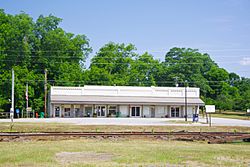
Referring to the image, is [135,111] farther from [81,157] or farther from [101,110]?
[81,157]

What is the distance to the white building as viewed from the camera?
61.6m

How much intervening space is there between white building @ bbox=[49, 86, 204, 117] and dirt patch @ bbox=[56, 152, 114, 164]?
1778 inches

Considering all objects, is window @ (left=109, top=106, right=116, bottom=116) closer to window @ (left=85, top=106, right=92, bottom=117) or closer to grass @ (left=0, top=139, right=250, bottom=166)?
window @ (left=85, top=106, right=92, bottom=117)

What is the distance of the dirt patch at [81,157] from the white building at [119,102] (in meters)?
45.2

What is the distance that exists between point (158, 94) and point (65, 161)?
54.1 metres

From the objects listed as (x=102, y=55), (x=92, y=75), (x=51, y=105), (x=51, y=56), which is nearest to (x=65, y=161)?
(x=51, y=105)

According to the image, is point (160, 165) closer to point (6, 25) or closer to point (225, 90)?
point (6, 25)

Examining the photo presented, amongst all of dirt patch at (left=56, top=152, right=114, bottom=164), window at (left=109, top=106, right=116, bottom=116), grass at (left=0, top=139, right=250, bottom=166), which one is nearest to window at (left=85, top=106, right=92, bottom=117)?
window at (left=109, top=106, right=116, bottom=116)

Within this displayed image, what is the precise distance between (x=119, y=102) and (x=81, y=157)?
4813 centimetres

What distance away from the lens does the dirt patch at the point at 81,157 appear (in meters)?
13.7

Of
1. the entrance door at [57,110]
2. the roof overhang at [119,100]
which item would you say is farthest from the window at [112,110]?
the entrance door at [57,110]

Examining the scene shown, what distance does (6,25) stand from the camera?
65.1 metres

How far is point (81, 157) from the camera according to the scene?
47.5 feet

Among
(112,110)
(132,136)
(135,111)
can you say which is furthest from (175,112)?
(132,136)
